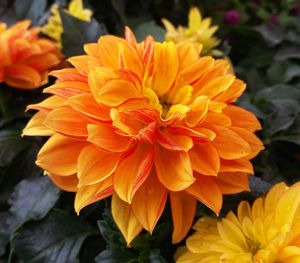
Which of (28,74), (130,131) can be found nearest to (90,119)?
(130,131)

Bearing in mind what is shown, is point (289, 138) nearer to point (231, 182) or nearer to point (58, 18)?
point (231, 182)

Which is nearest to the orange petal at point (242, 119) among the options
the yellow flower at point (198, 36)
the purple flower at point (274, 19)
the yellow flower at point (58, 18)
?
the yellow flower at point (198, 36)

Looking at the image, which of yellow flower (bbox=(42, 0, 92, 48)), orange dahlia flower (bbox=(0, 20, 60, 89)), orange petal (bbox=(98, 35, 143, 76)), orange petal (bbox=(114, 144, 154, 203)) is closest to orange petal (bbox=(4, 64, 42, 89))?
orange dahlia flower (bbox=(0, 20, 60, 89))

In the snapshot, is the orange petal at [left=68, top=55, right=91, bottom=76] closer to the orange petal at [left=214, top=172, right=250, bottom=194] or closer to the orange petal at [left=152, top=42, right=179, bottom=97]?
the orange petal at [left=152, top=42, right=179, bottom=97]

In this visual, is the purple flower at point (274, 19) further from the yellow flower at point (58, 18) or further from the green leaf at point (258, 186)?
the green leaf at point (258, 186)

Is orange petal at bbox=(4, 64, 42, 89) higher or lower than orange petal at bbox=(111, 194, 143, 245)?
lower
